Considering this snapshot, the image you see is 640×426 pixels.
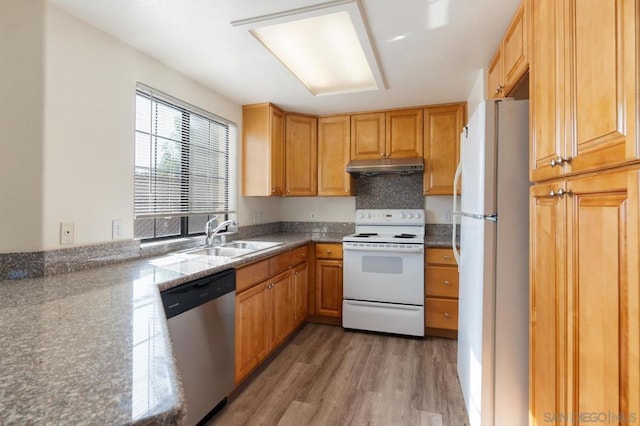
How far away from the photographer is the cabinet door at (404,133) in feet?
10.6

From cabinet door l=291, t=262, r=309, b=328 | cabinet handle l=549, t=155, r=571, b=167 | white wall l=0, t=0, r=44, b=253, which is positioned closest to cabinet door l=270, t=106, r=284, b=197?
cabinet door l=291, t=262, r=309, b=328

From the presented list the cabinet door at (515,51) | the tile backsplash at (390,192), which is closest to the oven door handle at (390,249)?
the tile backsplash at (390,192)

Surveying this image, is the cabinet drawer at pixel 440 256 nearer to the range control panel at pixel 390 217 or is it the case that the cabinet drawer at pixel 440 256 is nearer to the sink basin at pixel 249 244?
the range control panel at pixel 390 217

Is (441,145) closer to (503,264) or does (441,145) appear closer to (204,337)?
(503,264)

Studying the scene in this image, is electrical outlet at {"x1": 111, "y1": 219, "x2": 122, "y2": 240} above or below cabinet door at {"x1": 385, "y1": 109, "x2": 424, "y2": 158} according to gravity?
below

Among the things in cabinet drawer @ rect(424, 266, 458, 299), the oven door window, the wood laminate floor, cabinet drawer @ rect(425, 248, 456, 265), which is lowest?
the wood laminate floor

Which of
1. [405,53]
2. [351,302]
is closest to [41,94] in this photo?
[405,53]

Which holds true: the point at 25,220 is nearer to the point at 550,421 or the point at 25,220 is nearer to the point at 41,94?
the point at 41,94

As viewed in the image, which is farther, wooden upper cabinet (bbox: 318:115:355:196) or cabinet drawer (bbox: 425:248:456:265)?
wooden upper cabinet (bbox: 318:115:355:196)

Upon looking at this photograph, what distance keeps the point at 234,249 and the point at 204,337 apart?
102 cm

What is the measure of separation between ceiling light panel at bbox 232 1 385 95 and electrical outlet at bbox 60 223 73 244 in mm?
1427

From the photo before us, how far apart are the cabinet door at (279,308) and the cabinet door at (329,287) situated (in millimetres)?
512

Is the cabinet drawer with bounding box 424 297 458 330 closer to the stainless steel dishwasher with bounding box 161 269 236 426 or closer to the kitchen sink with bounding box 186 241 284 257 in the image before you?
the kitchen sink with bounding box 186 241 284 257

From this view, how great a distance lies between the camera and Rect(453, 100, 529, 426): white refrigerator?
1427 mm
